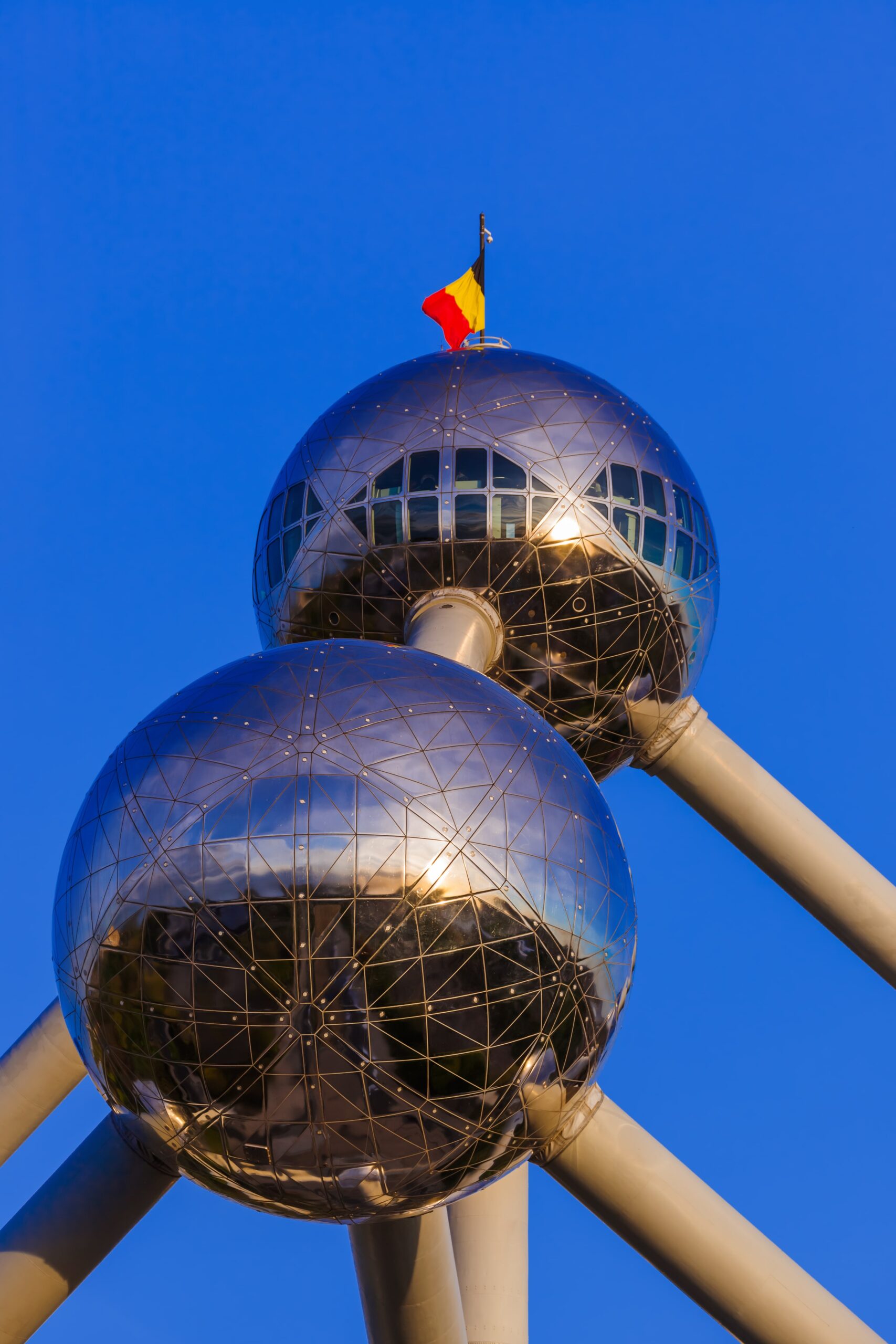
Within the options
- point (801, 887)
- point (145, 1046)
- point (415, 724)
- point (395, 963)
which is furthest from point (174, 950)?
point (801, 887)

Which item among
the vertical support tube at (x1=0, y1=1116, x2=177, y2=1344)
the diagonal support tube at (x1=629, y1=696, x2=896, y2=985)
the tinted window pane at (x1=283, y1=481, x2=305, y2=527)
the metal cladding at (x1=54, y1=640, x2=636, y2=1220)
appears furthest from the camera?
the diagonal support tube at (x1=629, y1=696, x2=896, y2=985)

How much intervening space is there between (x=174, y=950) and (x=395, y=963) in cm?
94

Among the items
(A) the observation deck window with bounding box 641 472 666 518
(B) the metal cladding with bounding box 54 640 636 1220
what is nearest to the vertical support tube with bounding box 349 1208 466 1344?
(B) the metal cladding with bounding box 54 640 636 1220

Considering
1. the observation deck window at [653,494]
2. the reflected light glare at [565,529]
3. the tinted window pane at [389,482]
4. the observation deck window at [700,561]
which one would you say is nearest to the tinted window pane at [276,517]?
the tinted window pane at [389,482]

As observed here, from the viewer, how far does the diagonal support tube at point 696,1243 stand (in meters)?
9.70

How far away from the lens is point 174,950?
266 inches

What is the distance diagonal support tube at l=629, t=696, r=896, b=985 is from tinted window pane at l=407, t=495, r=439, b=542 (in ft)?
8.83

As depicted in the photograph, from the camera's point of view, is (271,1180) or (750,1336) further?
(750,1336)

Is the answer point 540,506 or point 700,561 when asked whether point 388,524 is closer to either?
point 540,506

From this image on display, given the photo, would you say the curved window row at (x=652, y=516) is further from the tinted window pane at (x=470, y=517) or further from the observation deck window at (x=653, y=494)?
the tinted window pane at (x=470, y=517)

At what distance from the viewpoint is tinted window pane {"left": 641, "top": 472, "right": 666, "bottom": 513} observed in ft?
36.5

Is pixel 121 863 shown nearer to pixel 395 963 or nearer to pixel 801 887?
pixel 395 963

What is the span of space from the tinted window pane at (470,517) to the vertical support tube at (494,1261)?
15.8 feet

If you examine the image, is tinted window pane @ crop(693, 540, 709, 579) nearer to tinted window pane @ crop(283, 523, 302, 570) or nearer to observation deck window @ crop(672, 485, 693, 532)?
observation deck window @ crop(672, 485, 693, 532)
